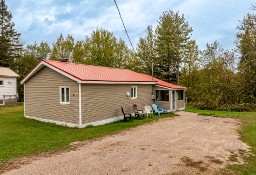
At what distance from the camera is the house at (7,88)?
26.2 meters

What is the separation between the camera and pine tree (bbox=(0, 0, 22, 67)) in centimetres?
3962

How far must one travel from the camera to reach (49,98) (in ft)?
49.9

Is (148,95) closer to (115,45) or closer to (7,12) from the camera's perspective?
(115,45)

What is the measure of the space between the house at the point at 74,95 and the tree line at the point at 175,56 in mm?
12642

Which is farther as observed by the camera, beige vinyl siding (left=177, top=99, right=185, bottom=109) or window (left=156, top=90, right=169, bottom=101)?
beige vinyl siding (left=177, top=99, right=185, bottom=109)

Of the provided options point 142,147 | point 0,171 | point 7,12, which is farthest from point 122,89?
point 7,12

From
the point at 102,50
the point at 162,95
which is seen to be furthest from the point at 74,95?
the point at 102,50

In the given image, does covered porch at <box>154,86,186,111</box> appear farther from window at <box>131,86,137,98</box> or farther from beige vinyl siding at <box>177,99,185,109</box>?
window at <box>131,86,137,98</box>

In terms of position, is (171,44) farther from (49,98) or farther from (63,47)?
(49,98)

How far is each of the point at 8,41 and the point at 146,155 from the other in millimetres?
40753

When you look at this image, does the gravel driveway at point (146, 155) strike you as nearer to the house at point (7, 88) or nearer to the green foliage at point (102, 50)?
the house at point (7, 88)

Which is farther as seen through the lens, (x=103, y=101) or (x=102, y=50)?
(x=102, y=50)

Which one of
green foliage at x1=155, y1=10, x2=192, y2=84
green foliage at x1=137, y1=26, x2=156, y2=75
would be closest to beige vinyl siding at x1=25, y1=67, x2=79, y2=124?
green foliage at x1=155, y1=10, x2=192, y2=84

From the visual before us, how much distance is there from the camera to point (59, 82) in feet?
48.1
